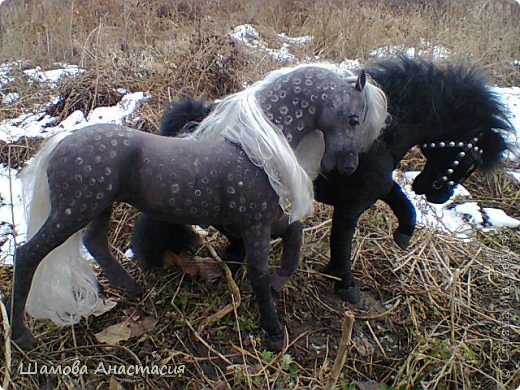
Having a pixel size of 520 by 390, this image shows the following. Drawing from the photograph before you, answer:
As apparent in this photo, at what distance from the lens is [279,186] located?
1.37 meters

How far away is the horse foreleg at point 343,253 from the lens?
170cm

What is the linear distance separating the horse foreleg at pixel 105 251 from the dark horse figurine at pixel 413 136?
12cm

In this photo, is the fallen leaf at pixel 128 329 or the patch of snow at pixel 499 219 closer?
the fallen leaf at pixel 128 329

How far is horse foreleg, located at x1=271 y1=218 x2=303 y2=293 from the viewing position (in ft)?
5.13

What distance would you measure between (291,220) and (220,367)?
492 millimetres

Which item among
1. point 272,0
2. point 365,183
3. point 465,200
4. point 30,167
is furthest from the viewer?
point 272,0

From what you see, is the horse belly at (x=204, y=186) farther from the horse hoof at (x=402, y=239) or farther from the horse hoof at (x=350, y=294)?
the horse hoof at (x=402, y=239)

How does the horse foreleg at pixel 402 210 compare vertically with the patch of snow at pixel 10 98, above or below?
above

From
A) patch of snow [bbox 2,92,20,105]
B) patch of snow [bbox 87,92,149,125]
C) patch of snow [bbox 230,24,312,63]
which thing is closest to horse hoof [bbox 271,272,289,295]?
patch of snow [bbox 87,92,149,125]

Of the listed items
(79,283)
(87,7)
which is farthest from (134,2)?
(79,283)

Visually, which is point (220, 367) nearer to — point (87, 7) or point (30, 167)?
point (30, 167)

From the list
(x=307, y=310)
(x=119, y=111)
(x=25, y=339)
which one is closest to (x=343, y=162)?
(x=307, y=310)

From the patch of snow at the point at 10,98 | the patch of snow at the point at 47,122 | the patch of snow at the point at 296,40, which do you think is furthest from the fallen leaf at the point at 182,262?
the patch of snow at the point at 296,40

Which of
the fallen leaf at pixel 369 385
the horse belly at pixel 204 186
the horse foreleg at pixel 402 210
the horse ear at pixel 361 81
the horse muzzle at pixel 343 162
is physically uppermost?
the horse ear at pixel 361 81
